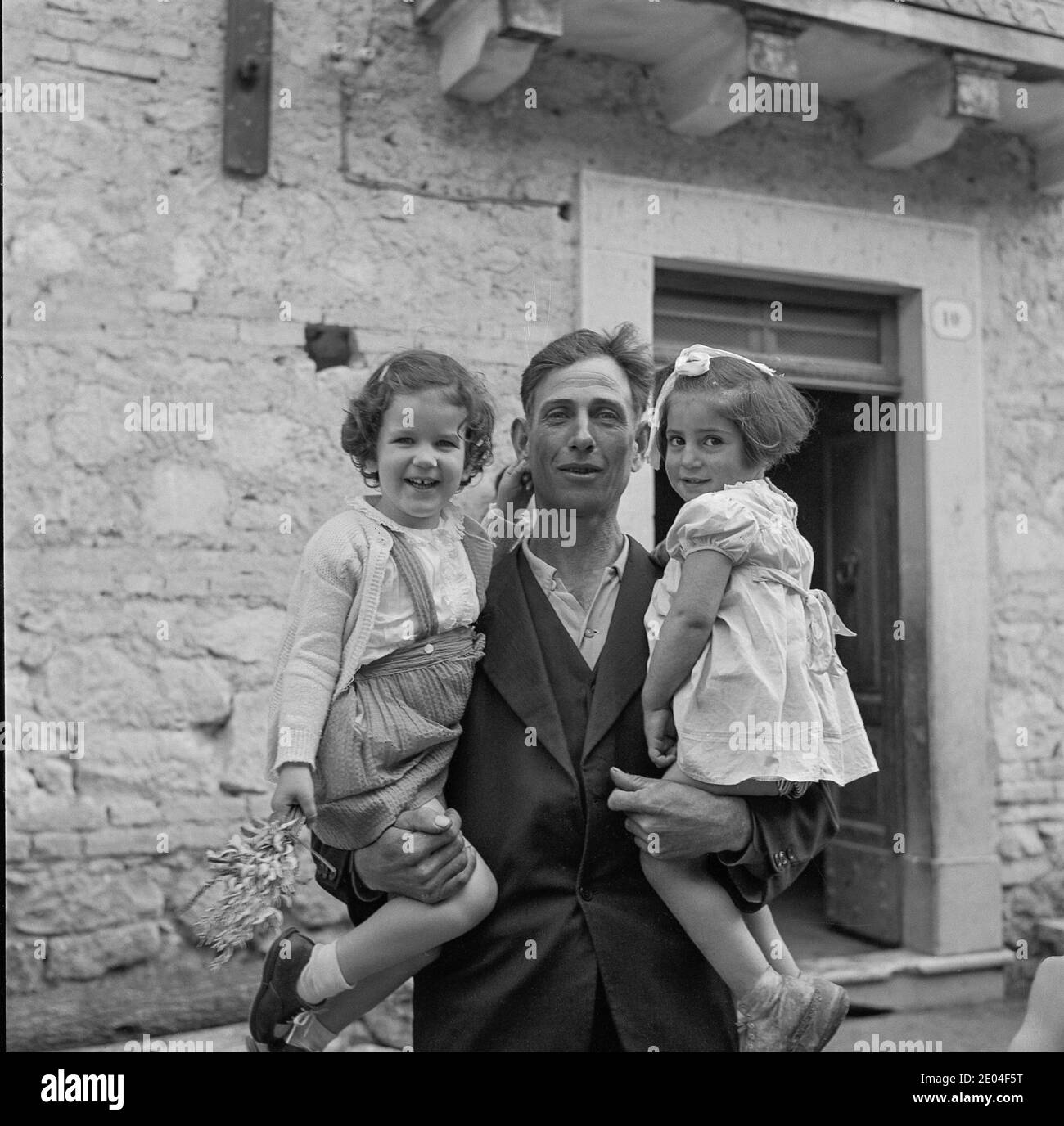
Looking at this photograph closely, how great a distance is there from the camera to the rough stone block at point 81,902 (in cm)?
432

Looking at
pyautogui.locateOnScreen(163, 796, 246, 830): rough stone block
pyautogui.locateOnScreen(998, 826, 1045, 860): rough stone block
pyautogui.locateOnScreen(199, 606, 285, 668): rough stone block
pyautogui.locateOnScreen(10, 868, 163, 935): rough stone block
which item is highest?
pyautogui.locateOnScreen(199, 606, 285, 668): rough stone block

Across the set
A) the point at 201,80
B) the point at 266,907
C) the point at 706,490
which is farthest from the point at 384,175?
the point at 266,907

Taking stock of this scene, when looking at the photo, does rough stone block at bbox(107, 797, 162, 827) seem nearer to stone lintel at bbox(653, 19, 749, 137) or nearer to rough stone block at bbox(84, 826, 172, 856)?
rough stone block at bbox(84, 826, 172, 856)

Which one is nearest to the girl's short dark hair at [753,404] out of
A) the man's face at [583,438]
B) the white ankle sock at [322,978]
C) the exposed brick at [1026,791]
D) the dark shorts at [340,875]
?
the man's face at [583,438]

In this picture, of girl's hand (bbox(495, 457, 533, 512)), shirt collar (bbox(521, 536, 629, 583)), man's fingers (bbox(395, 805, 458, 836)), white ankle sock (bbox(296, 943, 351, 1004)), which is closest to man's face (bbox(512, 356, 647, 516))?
shirt collar (bbox(521, 536, 629, 583))

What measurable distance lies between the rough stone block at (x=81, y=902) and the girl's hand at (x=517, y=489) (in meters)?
2.48

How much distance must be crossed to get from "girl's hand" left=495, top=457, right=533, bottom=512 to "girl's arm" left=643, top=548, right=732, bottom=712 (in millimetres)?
547

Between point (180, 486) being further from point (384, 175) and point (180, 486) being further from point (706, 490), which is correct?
point (706, 490)

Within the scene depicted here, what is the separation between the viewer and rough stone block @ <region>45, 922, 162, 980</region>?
4.34 meters

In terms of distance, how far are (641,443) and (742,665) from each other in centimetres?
61

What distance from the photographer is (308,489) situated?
15.6 feet

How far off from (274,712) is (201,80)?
3.28 meters
